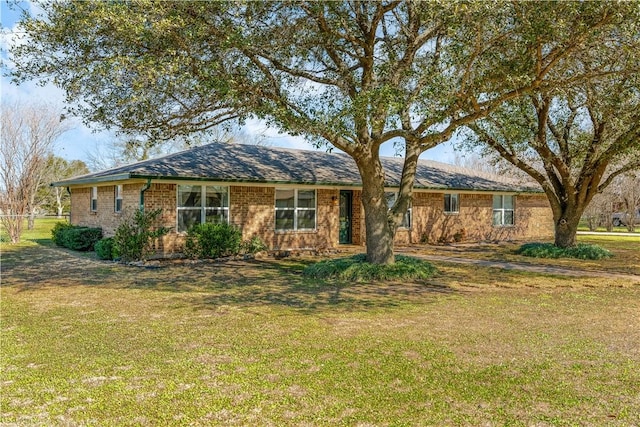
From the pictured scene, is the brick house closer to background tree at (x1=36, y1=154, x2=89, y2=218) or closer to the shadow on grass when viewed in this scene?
the shadow on grass

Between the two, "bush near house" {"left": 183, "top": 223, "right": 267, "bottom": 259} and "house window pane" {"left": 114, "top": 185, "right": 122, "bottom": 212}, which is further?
"house window pane" {"left": 114, "top": 185, "right": 122, "bottom": 212}

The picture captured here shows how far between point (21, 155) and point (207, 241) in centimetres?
1312

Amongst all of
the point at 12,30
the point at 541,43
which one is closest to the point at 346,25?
the point at 541,43

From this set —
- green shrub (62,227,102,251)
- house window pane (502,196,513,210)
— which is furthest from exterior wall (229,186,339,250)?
house window pane (502,196,513,210)

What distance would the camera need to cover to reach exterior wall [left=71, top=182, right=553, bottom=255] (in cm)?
1494

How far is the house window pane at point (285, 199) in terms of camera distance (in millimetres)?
17297

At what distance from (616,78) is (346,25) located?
264 inches

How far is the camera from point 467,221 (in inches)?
901

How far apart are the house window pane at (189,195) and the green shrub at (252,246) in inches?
76.2

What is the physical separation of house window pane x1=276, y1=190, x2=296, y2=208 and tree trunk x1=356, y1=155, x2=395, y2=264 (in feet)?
18.0

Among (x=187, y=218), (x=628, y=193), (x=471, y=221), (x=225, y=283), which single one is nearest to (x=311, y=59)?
(x=225, y=283)

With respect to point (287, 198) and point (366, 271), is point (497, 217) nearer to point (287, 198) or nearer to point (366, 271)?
point (287, 198)

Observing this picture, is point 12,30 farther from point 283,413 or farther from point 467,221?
point 467,221

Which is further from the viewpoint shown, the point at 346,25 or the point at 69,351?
the point at 346,25
